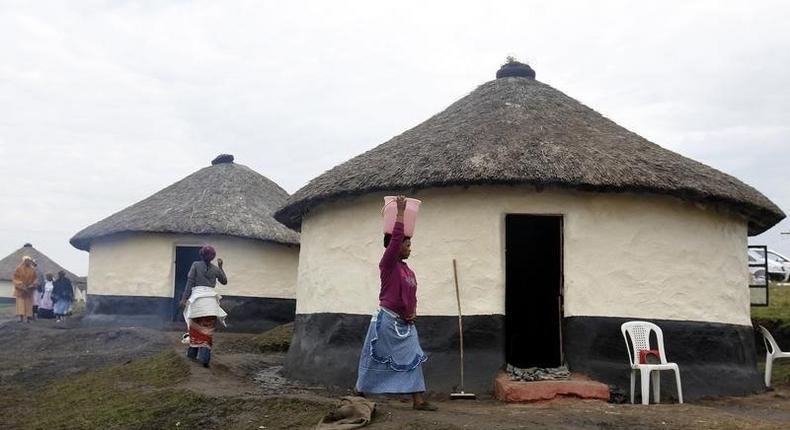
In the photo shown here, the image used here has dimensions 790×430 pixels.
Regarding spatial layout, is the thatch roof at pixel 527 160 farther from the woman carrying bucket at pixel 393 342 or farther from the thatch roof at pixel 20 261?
the thatch roof at pixel 20 261

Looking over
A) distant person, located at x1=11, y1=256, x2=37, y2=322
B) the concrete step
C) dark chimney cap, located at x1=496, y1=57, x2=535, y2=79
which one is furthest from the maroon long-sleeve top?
distant person, located at x1=11, y1=256, x2=37, y2=322

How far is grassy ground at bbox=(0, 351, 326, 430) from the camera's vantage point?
6.94m

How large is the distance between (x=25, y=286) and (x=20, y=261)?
1819cm

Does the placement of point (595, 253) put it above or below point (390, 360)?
above

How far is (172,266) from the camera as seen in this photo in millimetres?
16391

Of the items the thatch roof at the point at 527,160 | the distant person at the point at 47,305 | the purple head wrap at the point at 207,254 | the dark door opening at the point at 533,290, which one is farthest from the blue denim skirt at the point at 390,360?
the distant person at the point at 47,305

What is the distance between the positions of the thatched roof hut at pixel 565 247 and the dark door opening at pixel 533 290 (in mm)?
2346

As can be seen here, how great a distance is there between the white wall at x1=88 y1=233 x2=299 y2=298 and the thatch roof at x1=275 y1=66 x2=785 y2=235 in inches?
220

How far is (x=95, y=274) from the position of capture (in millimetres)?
17359

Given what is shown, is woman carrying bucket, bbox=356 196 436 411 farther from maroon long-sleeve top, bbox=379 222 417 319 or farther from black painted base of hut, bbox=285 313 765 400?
black painted base of hut, bbox=285 313 765 400

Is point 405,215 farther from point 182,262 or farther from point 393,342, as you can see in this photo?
point 182,262

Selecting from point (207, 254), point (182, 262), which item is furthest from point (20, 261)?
point (207, 254)

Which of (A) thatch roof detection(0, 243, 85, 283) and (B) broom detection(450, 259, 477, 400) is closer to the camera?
(B) broom detection(450, 259, 477, 400)

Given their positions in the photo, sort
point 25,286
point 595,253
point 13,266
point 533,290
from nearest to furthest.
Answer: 1. point 595,253
2. point 533,290
3. point 25,286
4. point 13,266
